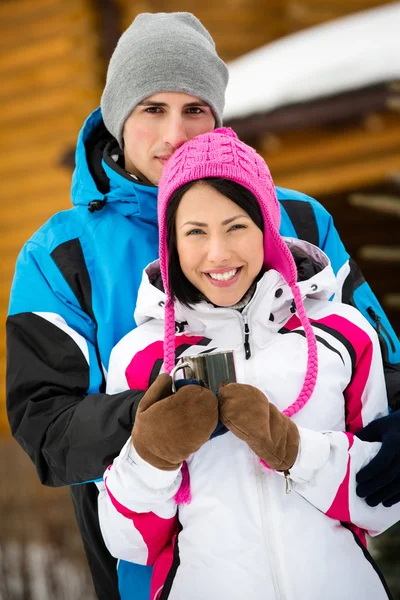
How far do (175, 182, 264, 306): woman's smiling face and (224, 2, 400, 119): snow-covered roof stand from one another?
110 inches

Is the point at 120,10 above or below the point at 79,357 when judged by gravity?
above

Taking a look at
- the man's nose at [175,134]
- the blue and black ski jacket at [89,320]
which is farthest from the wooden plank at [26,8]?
the man's nose at [175,134]

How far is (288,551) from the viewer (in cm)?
206

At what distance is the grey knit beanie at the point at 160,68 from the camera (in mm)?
2600

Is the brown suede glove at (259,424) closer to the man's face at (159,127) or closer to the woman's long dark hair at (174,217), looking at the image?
the woman's long dark hair at (174,217)

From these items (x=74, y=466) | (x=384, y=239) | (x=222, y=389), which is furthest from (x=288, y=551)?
(x=384, y=239)

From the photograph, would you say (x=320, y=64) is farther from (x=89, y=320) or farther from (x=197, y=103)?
(x=89, y=320)

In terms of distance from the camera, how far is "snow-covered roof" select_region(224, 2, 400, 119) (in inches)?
188

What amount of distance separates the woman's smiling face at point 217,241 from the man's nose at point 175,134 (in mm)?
326

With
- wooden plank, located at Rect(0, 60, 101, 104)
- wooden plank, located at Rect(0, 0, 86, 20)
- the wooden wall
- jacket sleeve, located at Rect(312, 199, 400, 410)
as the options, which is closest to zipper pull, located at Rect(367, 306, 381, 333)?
jacket sleeve, located at Rect(312, 199, 400, 410)

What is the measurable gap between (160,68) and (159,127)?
0.20 m

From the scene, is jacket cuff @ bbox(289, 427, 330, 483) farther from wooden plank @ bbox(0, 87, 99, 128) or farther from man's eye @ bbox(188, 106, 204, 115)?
wooden plank @ bbox(0, 87, 99, 128)

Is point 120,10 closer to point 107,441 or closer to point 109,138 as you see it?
point 109,138

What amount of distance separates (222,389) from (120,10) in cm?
605
